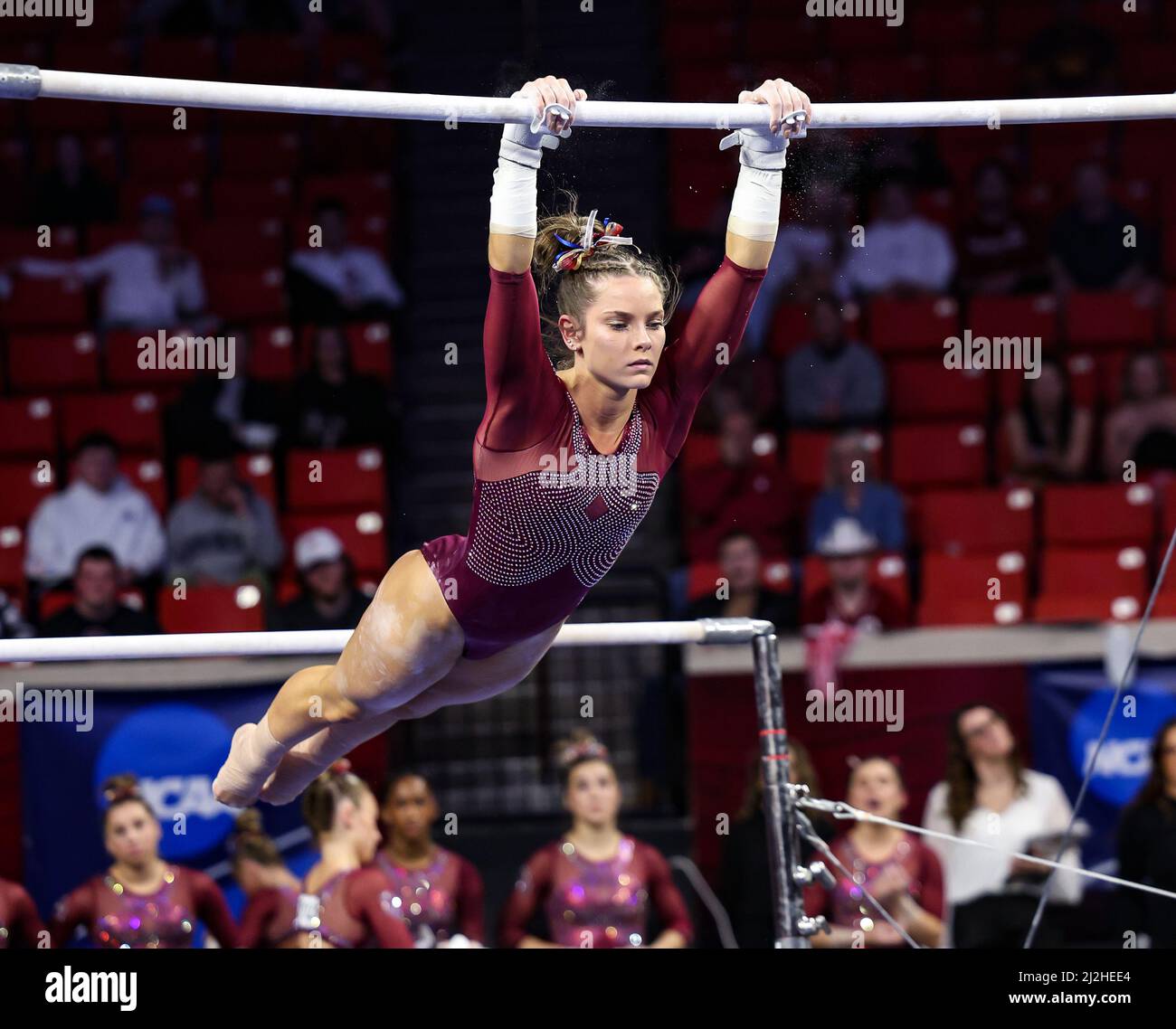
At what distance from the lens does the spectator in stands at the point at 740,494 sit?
22.6 feet

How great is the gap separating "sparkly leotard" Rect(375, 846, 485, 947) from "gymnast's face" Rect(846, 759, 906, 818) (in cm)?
135

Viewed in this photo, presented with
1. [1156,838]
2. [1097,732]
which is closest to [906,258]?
[1097,732]

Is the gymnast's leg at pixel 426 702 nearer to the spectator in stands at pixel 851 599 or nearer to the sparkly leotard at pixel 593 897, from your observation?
the sparkly leotard at pixel 593 897

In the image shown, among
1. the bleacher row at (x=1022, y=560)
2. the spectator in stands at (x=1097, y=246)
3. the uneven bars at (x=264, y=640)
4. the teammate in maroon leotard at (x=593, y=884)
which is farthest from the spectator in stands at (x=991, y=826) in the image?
the spectator in stands at (x=1097, y=246)

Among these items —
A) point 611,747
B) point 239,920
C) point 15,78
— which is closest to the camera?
point 15,78

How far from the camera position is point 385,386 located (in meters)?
7.29

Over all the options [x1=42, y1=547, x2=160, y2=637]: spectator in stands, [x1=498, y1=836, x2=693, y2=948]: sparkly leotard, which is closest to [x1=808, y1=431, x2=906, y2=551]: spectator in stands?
[x1=498, y1=836, x2=693, y2=948]: sparkly leotard

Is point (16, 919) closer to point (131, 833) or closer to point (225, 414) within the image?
point (131, 833)

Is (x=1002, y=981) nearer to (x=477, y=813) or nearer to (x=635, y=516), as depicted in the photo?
(x=635, y=516)

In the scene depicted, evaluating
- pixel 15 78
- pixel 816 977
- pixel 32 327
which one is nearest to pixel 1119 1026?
pixel 816 977

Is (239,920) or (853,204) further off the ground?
(853,204)

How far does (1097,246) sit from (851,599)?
8.14 ft

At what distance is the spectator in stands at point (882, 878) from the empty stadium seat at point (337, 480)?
2.31m

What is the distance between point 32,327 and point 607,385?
17.3 feet
